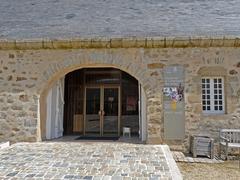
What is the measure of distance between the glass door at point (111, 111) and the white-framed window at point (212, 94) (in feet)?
12.8

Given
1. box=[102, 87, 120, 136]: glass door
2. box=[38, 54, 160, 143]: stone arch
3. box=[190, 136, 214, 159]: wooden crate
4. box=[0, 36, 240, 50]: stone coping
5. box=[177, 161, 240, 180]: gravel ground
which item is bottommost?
box=[177, 161, 240, 180]: gravel ground

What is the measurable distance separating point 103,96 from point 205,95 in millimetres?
4376

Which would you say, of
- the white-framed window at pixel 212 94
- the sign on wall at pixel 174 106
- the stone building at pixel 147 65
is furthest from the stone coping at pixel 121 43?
the white-framed window at pixel 212 94

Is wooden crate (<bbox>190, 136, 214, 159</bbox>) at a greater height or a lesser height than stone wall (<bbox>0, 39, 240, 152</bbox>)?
lesser

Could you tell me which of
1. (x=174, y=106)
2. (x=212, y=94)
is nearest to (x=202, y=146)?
(x=174, y=106)

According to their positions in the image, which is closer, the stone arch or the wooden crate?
the wooden crate

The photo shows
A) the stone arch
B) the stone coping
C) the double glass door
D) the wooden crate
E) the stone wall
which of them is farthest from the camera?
the double glass door

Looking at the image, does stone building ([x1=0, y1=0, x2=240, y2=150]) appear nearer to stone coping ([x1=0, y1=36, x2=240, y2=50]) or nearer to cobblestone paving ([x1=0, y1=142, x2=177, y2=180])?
stone coping ([x1=0, y1=36, x2=240, y2=50])

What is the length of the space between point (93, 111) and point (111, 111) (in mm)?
764

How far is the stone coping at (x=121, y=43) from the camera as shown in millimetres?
7172

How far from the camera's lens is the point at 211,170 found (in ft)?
18.8

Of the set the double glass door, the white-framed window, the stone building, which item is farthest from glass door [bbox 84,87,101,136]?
the white-framed window

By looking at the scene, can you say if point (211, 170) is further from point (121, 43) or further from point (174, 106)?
point (121, 43)

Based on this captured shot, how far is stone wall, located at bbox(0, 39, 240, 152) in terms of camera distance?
23.9ft
